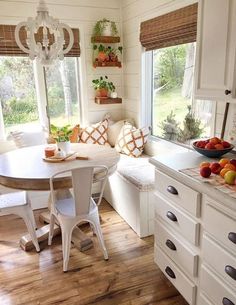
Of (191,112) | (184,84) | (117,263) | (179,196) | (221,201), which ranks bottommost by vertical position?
(117,263)

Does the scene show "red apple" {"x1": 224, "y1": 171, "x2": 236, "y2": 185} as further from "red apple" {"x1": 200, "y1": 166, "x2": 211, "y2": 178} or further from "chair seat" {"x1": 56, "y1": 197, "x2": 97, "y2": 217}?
"chair seat" {"x1": 56, "y1": 197, "x2": 97, "y2": 217}

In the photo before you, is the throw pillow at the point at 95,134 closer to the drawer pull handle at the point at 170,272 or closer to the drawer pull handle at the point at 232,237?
the drawer pull handle at the point at 170,272

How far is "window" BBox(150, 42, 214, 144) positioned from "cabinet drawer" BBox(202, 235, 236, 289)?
1080 mm

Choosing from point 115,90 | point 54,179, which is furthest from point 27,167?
point 115,90

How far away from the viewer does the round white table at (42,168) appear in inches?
73.7

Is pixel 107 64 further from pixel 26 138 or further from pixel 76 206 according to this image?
pixel 76 206

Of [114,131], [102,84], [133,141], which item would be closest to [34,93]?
[102,84]

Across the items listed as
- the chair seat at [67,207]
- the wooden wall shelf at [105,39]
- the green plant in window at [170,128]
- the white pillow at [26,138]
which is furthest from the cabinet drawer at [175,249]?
the wooden wall shelf at [105,39]

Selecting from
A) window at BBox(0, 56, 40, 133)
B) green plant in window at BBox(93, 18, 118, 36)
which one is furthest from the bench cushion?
green plant in window at BBox(93, 18, 118, 36)

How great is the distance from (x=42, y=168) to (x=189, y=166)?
110 centimetres

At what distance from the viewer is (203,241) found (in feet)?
4.61

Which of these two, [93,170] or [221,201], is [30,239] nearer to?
[93,170]

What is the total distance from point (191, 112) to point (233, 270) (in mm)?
1632

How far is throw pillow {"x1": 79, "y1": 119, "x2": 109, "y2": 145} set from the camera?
11.0 feet
